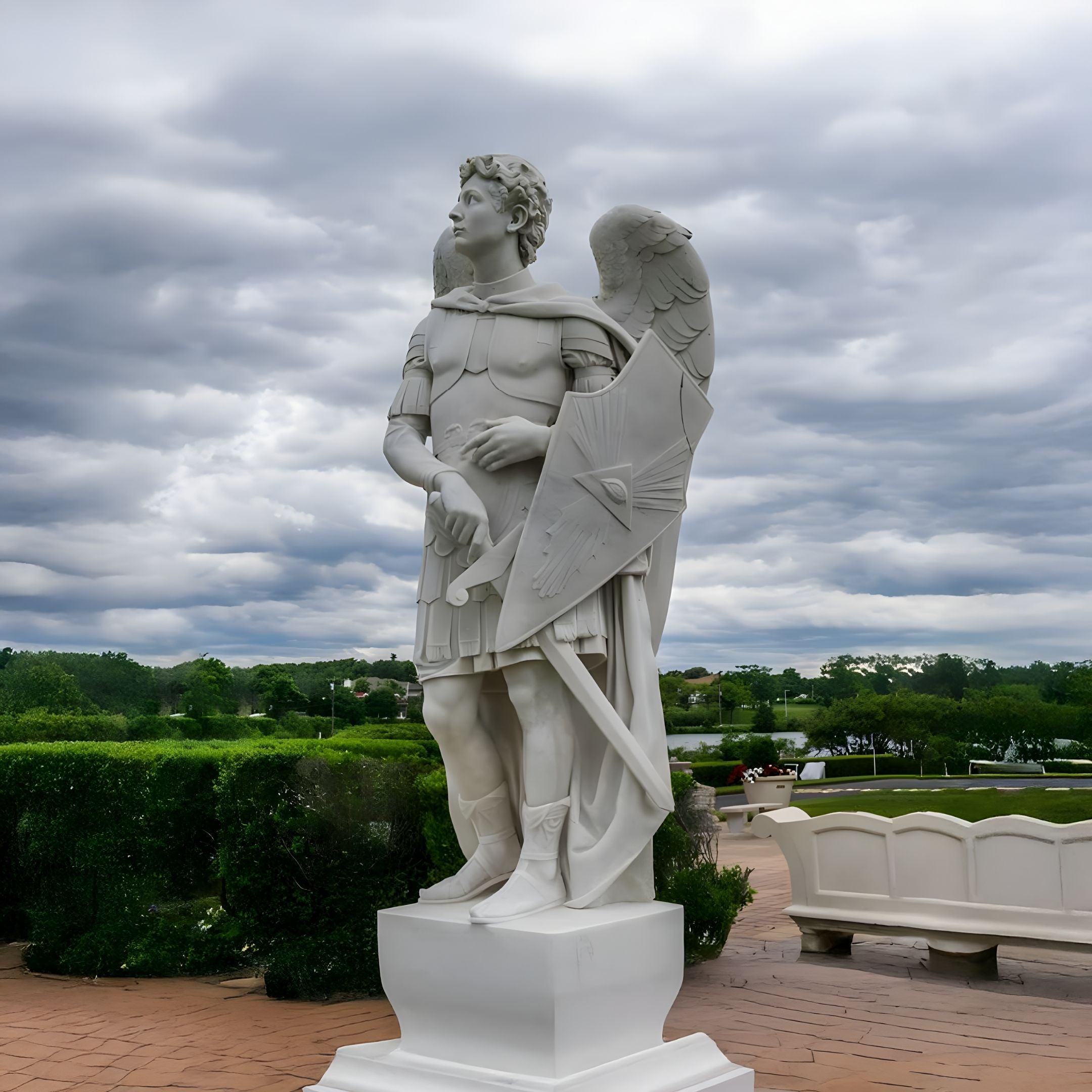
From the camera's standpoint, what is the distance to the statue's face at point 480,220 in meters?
3.51

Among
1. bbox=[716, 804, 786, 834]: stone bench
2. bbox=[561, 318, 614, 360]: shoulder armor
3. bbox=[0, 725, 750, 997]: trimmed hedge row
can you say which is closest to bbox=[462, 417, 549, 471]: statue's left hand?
bbox=[561, 318, 614, 360]: shoulder armor

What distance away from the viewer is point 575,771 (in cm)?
341

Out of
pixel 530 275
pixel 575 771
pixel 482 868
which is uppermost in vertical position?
pixel 530 275

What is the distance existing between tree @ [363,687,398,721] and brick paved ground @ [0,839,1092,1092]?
15.8 meters

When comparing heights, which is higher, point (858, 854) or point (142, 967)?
point (858, 854)

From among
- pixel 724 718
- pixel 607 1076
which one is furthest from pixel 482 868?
pixel 724 718

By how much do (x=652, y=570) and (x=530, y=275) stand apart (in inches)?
43.5

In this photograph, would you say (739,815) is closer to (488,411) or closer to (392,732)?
(392,732)

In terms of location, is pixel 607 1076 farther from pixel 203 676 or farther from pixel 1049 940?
pixel 203 676

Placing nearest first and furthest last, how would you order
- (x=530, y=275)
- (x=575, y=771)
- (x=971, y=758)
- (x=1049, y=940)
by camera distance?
1. (x=575, y=771)
2. (x=530, y=275)
3. (x=1049, y=940)
4. (x=971, y=758)

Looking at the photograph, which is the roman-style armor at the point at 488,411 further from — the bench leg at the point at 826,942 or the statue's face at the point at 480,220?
the bench leg at the point at 826,942

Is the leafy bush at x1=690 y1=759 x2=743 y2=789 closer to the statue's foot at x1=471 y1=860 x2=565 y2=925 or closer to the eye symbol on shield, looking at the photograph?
the statue's foot at x1=471 y1=860 x2=565 y2=925

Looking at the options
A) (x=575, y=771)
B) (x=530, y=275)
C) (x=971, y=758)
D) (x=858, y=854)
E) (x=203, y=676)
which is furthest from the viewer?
(x=971, y=758)

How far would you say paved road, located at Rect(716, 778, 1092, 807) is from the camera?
2495 cm
